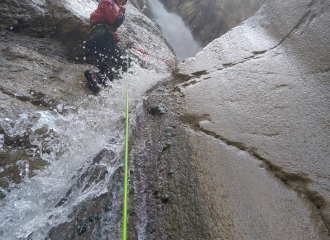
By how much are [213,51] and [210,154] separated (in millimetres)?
2570

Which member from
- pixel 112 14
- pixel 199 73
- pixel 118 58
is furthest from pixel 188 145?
pixel 112 14

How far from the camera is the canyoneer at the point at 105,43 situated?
11.9 ft

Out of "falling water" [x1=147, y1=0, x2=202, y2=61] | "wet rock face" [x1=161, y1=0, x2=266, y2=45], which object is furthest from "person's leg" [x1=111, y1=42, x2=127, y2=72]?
"wet rock face" [x1=161, y1=0, x2=266, y2=45]

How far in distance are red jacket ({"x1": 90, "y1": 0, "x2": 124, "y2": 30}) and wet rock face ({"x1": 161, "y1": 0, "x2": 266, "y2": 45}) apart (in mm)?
8128

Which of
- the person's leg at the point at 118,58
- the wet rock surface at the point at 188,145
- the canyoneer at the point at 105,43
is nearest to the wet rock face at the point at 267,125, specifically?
the wet rock surface at the point at 188,145

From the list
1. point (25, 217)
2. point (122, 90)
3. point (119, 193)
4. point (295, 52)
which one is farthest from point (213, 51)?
point (25, 217)

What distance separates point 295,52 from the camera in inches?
125

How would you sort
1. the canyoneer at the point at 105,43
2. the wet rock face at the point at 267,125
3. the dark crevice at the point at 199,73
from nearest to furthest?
the wet rock face at the point at 267,125 < the dark crevice at the point at 199,73 < the canyoneer at the point at 105,43

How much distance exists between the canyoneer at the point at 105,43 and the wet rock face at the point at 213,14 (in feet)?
25.9

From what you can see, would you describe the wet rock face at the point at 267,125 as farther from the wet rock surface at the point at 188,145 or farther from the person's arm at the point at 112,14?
the person's arm at the point at 112,14

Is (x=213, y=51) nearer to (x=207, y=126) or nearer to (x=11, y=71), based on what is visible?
(x=207, y=126)

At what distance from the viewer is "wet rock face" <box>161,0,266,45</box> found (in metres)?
9.82

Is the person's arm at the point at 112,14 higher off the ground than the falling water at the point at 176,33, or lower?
higher

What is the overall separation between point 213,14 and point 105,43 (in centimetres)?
878
